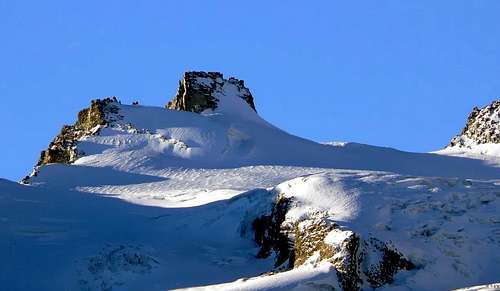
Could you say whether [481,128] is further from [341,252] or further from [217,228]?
[341,252]

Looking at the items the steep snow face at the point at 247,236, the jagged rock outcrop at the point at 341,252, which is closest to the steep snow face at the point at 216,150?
the steep snow face at the point at 247,236

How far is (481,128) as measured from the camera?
60281mm

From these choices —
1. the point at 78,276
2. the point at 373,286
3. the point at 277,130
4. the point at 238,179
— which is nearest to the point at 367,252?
the point at 373,286

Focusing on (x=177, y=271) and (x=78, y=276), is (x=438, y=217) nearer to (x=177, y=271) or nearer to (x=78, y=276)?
(x=177, y=271)

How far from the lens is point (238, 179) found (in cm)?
4766

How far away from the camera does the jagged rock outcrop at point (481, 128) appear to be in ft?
195

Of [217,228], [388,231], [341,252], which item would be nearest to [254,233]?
[217,228]

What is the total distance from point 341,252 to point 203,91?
34.0 meters

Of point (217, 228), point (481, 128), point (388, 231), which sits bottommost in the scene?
point (388, 231)

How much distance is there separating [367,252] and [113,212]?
10.5m

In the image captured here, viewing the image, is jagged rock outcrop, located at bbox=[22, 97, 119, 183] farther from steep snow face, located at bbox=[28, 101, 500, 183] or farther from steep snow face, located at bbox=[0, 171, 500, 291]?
steep snow face, located at bbox=[0, 171, 500, 291]

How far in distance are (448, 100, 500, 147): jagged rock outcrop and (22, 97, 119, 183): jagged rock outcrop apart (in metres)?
16.4

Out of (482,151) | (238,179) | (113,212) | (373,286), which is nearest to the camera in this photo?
(373,286)

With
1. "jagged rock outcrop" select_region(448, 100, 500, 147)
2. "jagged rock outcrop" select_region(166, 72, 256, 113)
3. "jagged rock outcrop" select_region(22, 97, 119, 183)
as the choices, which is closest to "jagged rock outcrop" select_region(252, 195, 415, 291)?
"jagged rock outcrop" select_region(22, 97, 119, 183)
